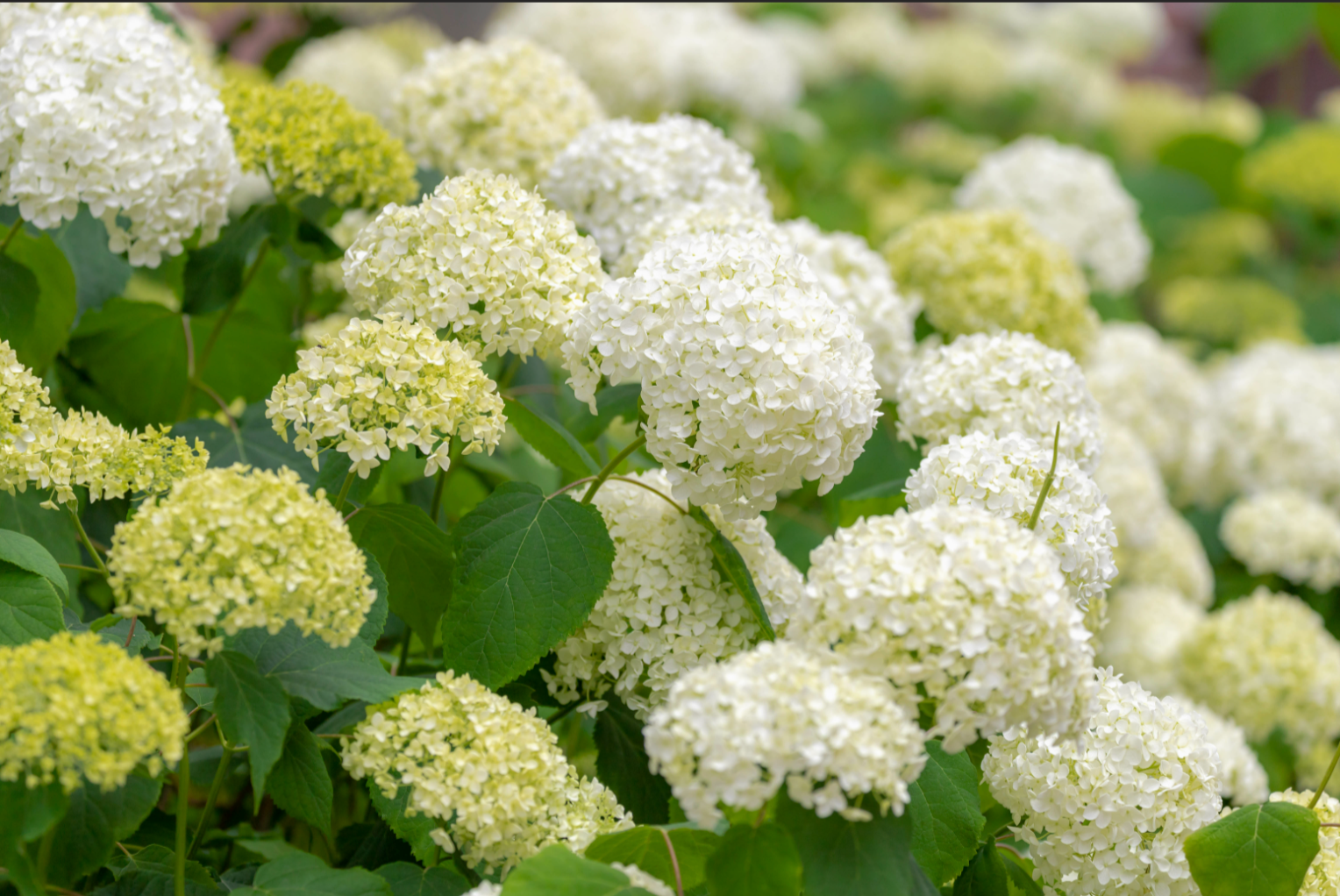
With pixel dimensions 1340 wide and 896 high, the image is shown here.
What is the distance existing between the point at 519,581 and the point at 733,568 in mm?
205

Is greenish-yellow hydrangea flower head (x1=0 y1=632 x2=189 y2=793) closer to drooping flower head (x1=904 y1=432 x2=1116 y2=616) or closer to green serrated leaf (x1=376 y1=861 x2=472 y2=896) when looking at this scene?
green serrated leaf (x1=376 y1=861 x2=472 y2=896)

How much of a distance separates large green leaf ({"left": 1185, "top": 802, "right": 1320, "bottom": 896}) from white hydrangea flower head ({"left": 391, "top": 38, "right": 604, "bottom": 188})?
3.94ft

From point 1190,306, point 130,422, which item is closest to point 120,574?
point 130,422

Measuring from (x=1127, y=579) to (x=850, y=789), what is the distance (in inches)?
82.2

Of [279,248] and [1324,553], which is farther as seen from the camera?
[1324,553]

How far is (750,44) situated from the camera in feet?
10.6

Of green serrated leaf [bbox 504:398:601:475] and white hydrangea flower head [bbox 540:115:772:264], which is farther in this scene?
white hydrangea flower head [bbox 540:115:772:264]

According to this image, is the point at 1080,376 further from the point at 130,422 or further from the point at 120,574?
the point at 130,422

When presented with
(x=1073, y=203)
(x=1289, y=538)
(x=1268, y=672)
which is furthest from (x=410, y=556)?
(x=1289, y=538)

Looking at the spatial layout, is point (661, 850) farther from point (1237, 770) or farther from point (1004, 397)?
point (1237, 770)

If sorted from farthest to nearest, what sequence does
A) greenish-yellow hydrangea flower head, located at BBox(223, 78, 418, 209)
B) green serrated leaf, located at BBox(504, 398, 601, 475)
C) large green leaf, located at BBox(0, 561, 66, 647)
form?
greenish-yellow hydrangea flower head, located at BBox(223, 78, 418, 209) → green serrated leaf, located at BBox(504, 398, 601, 475) → large green leaf, located at BBox(0, 561, 66, 647)

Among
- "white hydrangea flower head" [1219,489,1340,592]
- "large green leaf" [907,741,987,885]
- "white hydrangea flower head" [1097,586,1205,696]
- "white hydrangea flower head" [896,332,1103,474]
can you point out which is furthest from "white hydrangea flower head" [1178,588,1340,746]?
"large green leaf" [907,741,987,885]

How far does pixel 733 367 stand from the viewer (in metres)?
1.08

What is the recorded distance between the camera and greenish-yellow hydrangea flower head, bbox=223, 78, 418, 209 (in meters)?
1.43
